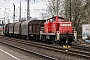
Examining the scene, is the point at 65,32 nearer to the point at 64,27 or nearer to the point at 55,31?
the point at 64,27

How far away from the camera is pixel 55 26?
25297 mm

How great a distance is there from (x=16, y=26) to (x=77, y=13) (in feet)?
44.9

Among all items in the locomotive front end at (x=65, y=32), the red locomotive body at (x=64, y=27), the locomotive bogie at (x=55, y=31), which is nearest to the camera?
the locomotive front end at (x=65, y=32)

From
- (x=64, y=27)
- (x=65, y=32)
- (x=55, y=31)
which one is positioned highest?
(x=64, y=27)

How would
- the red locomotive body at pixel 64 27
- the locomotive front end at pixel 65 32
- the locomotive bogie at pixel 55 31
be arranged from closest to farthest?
the locomotive front end at pixel 65 32 → the locomotive bogie at pixel 55 31 → the red locomotive body at pixel 64 27

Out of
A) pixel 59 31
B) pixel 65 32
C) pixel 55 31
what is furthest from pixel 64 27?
pixel 55 31

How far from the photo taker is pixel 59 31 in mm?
24688

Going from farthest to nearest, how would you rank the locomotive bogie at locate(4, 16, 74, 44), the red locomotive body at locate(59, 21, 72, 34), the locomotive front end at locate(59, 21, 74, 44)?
the red locomotive body at locate(59, 21, 72, 34), the locomotive bogie at locate(4, 16, 74, 44), the locomotive front end at locate(59, 21, 74, 44)

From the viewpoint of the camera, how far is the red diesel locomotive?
23969mm

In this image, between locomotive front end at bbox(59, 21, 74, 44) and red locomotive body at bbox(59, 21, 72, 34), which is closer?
locomotive front end at bbox(59, 21, 74, 44)

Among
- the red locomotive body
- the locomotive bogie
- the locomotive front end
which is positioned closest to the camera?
the locomotive front end

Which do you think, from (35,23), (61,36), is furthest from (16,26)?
(61,36)

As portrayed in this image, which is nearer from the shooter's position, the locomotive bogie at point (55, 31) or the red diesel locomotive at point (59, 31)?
the red diesel locomotive at point (59, 31)

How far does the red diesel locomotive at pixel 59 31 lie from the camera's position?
24.0 m
